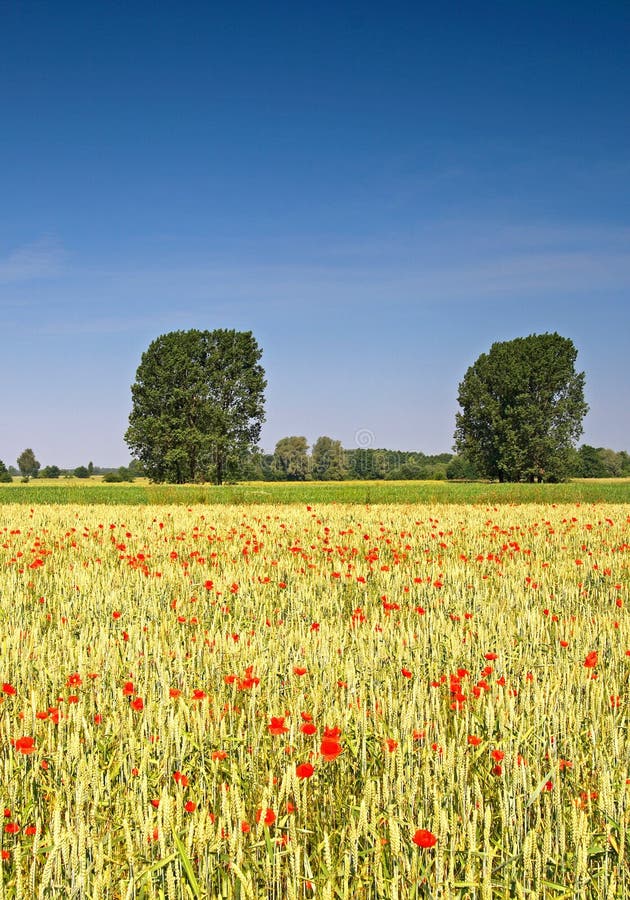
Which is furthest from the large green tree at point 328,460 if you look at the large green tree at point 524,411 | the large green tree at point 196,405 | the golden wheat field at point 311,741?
the golden wheat field at point 311,741

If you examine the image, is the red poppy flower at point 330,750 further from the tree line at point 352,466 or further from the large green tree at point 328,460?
the large green tree at point 328,460

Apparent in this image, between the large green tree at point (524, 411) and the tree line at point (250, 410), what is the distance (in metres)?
0.10

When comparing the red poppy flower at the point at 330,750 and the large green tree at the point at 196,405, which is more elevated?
the large green tree at the point at 196,405

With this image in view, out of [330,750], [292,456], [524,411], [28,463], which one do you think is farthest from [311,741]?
[28,463]

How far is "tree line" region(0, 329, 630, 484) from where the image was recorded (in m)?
55.3

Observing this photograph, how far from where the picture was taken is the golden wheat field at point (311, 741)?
2.21 metres

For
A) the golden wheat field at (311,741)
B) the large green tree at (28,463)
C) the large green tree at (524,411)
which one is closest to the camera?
the golden wheat field at (311,741)

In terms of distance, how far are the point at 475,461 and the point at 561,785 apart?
65.2m

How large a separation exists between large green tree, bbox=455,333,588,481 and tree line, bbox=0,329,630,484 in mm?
97

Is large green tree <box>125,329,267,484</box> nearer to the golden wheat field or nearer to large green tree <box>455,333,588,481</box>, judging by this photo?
large green tree <box>455,333,588,481</box>

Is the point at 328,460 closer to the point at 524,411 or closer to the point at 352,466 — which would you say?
the point at 352,466

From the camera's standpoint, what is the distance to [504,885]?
2125 mm

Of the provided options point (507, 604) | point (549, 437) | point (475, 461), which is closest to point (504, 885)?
point (507, 604)

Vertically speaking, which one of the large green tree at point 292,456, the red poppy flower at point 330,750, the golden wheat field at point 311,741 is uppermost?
the large green tree at point 292,456
